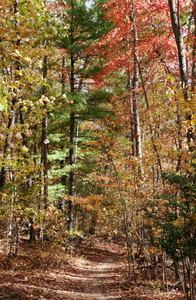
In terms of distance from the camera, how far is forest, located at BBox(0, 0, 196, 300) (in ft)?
10.7

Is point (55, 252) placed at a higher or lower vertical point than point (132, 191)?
lower

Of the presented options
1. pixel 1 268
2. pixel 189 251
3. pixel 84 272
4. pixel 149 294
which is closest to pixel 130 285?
pixel 149 294

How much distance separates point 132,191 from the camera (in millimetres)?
6156

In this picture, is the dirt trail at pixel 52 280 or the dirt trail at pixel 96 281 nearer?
the dirt trail at pixel 52 280

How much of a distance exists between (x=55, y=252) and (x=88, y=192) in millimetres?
4005

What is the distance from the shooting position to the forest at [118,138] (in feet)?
10.7

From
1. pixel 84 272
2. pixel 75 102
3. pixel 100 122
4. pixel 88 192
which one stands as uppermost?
pixel 75 102

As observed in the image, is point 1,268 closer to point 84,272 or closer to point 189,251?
point 84,272

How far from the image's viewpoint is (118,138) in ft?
22.8

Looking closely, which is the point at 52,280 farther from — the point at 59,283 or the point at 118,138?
the point at 118,138

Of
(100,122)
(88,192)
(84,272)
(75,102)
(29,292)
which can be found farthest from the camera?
(88,192)

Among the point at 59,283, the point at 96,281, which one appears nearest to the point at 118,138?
the point at 59,283

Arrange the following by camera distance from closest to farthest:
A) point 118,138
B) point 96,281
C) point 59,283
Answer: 1. point 59,283
2. point 118,138
3. point 96,281

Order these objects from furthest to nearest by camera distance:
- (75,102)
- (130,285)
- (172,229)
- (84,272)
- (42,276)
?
1. (75,102)
2. (84,272)
3. (42,276)
4. (130,285)
5. (172,229)
